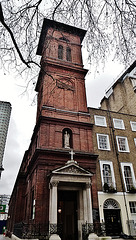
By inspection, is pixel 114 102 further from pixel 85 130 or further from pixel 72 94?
pixel 85 130

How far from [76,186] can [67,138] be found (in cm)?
463

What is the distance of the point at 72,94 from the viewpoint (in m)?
21.7

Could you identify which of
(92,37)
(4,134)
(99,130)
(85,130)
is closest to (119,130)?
(99,130)

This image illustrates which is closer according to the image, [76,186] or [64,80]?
[76,186]

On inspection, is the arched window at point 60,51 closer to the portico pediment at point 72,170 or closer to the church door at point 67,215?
the portico pediment at point 72,170

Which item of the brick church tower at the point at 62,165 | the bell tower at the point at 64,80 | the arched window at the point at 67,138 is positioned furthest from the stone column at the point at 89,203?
the bell tower at the point at 64,80

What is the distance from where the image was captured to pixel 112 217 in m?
15.9

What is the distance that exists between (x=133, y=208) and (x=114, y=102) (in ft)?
60.6

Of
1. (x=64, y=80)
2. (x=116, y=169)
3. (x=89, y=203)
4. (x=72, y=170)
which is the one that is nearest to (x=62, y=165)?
(x=72, y=170)

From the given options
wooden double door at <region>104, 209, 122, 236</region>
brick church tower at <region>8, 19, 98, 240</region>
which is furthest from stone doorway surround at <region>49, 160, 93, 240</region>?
wooden double door at <region>104, 209, 122, 236</region>

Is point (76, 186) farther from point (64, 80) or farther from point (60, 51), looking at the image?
point (60, 51)

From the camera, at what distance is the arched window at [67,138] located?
1770 centimetres

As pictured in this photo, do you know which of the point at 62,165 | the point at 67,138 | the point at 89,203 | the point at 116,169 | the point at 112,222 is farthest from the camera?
the point at 116,169

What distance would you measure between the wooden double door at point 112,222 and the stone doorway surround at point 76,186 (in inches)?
104
